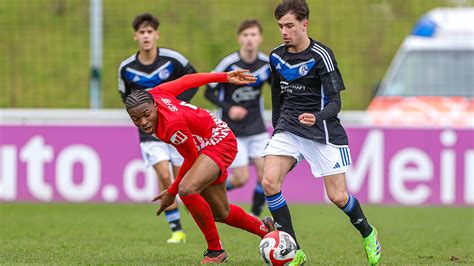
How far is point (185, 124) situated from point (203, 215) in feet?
2.70

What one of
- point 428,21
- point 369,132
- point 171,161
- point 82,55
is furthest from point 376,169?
point 82,55

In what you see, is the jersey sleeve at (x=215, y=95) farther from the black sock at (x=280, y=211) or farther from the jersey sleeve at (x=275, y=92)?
the black sock at (x=280, y=211)

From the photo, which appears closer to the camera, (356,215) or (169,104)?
(169,104)

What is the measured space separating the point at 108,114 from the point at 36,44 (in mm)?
4834

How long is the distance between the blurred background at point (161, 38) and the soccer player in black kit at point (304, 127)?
1188cm

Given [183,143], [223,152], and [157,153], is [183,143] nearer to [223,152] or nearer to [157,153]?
[223,152]

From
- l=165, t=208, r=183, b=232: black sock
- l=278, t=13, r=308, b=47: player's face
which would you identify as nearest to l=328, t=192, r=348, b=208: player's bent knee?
l=278, t=13, r=308, b=47: player's face

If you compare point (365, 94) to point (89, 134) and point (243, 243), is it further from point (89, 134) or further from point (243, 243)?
point (243, 243)

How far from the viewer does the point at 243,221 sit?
876 centimetres

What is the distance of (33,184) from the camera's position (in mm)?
16359

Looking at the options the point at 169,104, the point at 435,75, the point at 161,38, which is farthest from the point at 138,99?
the point at 161,38

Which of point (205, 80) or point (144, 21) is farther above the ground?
point (144, 21)

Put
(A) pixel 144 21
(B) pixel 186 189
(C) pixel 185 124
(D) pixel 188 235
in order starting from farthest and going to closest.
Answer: (D) pixel 188 235
(A) pixel 144 21
(B) pixel 186 189
(C) pixel 185 124

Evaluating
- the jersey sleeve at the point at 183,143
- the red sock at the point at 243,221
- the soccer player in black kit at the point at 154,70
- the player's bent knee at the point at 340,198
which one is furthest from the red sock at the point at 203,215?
the soccer player in black kit at the point at 154,70
